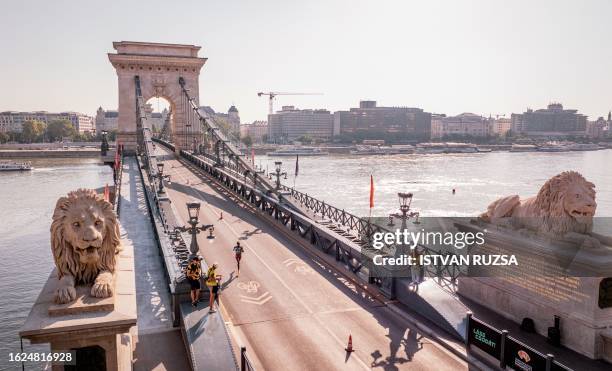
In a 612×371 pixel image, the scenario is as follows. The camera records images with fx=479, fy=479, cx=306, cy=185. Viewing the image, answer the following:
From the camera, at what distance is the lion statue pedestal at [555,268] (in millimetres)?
11898

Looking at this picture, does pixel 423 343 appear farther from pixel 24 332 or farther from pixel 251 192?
pixel 251 192

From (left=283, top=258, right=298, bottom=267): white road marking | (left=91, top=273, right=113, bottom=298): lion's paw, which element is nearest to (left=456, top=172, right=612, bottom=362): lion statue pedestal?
(left=283, top=258, right=298, bottom=267): white road marking

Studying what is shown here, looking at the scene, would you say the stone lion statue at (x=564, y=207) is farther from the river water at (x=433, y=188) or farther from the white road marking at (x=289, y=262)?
the river water at (x=433, y=188)

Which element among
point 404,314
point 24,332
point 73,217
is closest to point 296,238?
point 404,314

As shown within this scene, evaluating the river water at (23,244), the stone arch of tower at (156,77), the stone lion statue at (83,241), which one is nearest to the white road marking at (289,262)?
the stone lion statue at (83,241)

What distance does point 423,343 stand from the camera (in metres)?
13.1

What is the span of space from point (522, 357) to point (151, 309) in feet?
32.7

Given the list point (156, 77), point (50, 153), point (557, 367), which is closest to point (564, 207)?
point (557, 367)

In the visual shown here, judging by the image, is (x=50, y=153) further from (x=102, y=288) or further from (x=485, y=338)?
(x=485, y=338)

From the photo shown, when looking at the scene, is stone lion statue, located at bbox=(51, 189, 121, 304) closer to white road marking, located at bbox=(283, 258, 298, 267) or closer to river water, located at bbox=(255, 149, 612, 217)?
white road marking, located at bbox=(283, 258, 298, 267)

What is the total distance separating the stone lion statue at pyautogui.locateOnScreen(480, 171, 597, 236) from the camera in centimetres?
1309

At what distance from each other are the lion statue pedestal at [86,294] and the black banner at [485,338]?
839 cm

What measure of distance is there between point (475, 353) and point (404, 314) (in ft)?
8.99

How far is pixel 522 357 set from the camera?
35.6ft
